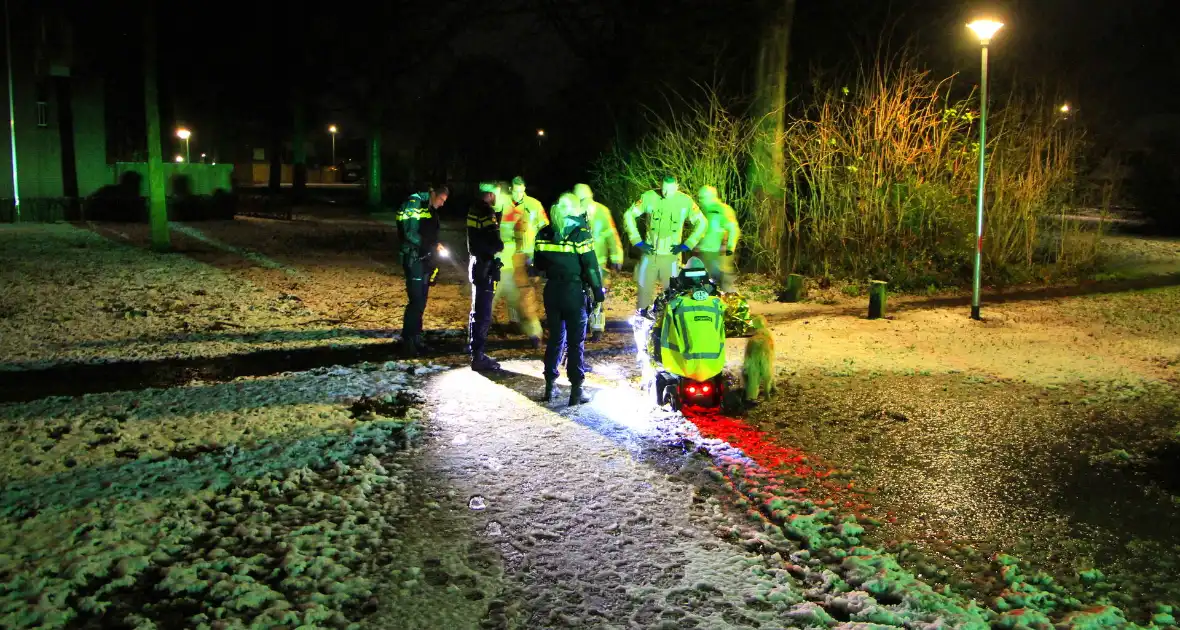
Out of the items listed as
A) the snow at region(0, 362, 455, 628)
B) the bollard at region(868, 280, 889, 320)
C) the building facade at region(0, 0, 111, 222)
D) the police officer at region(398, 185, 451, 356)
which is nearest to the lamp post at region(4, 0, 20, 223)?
the building facade at region(0, 0, 111, 222)

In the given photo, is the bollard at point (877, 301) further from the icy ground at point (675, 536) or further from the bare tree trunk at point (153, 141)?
the bare tree trunk at point (153, 141)

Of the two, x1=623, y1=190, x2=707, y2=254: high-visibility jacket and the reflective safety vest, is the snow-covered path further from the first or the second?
x1=623, y1=190, x2=707, y2=254: high-visibility jacket

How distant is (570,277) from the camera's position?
786cm

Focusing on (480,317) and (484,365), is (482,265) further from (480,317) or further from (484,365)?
(484,365)

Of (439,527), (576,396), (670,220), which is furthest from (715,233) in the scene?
(439,527)

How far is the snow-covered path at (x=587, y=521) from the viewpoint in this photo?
433cm

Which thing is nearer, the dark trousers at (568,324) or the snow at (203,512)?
the snow at (203,512)

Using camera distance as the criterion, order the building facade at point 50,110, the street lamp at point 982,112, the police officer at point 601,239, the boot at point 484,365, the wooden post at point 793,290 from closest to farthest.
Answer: the boot at point 484,365 < the police officer at point 601,239 < the street lamp at point 982,112 < the wooden post at point 793,290 < the building facade at point 50,110

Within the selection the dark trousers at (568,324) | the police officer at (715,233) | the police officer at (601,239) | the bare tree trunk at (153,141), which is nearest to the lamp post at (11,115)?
the bare tree trunk at (153,141)

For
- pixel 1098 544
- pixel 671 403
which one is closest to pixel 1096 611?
pixel 1098 544

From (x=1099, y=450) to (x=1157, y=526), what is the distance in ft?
5.16

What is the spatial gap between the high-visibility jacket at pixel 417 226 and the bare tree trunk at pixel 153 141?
41.4 feet

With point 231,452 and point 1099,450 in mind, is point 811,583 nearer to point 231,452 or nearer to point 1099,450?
point 1099,450

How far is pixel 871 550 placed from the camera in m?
5.02
